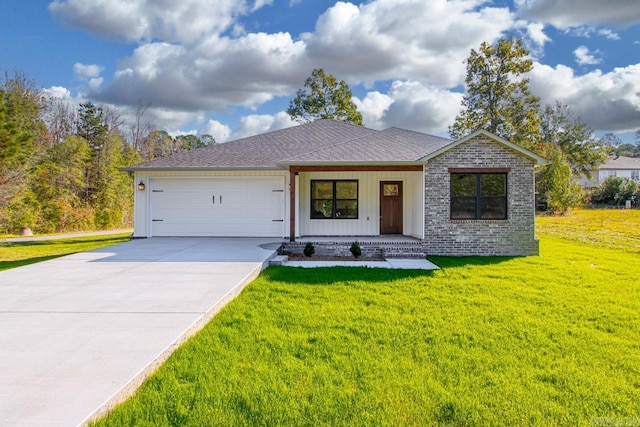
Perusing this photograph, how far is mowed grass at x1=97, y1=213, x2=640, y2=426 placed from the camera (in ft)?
9.32

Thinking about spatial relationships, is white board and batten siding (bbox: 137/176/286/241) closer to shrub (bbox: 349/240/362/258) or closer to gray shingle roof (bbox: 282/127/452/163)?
gray shingle roof (bbox: 282/127/452/163)

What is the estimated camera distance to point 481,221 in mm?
10734

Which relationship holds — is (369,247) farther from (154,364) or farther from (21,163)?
(21,163)

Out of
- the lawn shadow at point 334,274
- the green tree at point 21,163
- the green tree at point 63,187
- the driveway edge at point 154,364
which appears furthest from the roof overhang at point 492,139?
the green tree at point 63,187

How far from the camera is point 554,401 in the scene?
306 centimetres

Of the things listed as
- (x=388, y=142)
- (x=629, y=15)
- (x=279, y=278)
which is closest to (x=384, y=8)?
(x=388, y=142)

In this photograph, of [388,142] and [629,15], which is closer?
[629,15]

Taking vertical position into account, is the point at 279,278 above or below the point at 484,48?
below

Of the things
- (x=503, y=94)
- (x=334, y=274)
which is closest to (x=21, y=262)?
(x=334, y=274)

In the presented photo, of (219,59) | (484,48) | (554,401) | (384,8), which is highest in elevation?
(484,48)

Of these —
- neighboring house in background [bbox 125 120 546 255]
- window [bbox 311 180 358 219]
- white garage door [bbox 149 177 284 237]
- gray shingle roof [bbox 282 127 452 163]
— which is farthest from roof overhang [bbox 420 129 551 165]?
white garage door [bbox 149 177 284 237]

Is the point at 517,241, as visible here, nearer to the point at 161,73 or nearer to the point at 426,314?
the point at 426,314

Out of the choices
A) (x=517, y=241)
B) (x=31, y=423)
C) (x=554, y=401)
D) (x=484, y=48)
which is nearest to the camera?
(x=31, y=423)

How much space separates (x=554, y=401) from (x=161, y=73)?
25.1m
